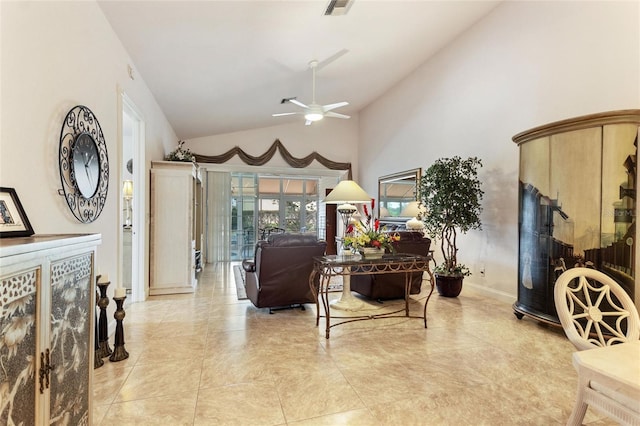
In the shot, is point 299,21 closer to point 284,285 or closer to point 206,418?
point 284,285

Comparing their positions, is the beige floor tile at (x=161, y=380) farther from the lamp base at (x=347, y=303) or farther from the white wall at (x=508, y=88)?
the white wall at (x=508, y=88)

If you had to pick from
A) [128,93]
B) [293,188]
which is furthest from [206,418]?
[293,188]

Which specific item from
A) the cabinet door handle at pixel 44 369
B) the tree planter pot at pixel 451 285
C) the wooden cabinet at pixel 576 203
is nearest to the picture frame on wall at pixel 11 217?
the cabinet door handle at pixel 44 369

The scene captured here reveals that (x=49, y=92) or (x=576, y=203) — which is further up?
(x=49, y=92)

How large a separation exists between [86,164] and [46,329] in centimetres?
179

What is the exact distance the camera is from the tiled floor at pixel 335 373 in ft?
6.18

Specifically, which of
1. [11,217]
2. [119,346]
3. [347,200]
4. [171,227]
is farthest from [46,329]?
[171,227]

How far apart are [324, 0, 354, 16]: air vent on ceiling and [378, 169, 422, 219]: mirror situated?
141 inches

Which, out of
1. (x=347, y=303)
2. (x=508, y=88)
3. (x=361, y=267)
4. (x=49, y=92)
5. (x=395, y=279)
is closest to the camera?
(x=49, y=92)

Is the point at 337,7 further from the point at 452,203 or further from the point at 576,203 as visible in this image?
the point at 576,203

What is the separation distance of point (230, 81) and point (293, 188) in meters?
5.08

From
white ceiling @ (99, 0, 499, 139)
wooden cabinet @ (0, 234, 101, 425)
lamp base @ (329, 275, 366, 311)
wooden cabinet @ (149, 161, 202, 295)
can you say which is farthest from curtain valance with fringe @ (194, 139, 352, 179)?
wooden cabinet @ (0, 234, 101, 425)

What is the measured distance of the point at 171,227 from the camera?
4.52m

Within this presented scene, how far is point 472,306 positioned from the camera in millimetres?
4082
